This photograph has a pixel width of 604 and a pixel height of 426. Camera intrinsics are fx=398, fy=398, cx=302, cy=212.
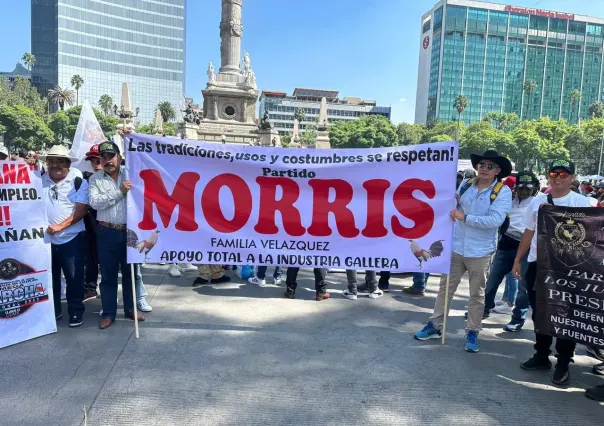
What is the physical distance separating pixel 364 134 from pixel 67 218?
74.1 meters

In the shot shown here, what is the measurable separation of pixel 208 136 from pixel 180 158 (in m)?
39.0

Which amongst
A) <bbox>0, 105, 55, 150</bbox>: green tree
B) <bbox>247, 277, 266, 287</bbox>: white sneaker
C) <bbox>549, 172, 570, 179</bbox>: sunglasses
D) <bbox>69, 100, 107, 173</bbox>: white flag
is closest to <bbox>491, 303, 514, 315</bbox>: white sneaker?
<bbox>549, 172, 570, 179</bbox>: sunglasses

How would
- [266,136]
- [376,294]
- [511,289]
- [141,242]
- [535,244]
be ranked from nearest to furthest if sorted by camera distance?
[535,244], [141,242], [511,289], [376,294], [266,136]

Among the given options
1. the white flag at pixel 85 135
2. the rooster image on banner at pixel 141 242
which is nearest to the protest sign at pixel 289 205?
the rooster image on banner at pixel 141 242

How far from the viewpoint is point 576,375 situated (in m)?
3.89

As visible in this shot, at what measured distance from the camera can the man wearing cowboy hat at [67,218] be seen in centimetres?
443

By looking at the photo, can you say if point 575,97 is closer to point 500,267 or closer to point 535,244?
point 500,267

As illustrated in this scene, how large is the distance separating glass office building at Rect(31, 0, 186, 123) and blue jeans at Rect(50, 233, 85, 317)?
376 ft

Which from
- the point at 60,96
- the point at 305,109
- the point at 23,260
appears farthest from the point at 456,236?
the point at 305,109

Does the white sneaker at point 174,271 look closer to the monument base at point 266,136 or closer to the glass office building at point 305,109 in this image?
the monument base at point 266,136

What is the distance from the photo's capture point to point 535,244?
3953 millimetres

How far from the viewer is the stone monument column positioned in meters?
42.9

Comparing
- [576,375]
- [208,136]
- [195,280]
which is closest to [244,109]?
[208,136]

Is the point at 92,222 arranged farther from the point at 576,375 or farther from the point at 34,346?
the point at 576,375
